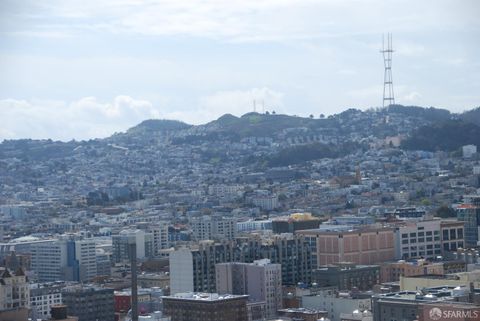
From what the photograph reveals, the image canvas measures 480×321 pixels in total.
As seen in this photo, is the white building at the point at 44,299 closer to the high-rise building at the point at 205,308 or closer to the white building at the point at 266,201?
the high-rise building at the point at 205,308

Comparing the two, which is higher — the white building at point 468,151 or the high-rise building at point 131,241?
the white building at point 468,151

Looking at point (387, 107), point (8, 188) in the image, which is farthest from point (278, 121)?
point (8, 188)

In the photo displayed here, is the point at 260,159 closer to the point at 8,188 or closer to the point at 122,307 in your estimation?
the point at 8,188

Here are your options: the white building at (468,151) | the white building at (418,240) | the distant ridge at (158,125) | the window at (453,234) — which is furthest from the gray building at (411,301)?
the distant ridge at (158,125)

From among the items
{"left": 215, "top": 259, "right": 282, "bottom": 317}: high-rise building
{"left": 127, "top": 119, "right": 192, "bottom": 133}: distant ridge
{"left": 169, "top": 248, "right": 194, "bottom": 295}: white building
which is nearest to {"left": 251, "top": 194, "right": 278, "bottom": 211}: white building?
{"left": 169, "top": 248, "right": 194, "bottom": 295}: white building

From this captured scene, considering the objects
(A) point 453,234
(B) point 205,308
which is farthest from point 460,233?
(B) point 205,308

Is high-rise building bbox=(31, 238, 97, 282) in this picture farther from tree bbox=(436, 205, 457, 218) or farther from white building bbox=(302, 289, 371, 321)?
white building bbox=(302, 289, 371, 321)

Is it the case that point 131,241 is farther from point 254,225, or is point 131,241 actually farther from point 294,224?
point 254,225
